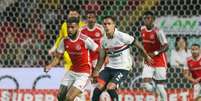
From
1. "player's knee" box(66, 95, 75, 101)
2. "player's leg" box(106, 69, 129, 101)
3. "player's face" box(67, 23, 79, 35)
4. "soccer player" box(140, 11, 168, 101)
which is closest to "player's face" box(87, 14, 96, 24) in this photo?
"soccer player" box(140, 11, 168, 101)

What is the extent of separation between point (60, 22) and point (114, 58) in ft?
9.69

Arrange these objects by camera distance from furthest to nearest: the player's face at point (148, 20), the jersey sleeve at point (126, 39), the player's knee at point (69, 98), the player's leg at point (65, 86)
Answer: the player's face at point (148, 20) < the jersey sleeve at point (126, 39) < the player's leg at point (65, 86) < the player's knee at point (69, 98)

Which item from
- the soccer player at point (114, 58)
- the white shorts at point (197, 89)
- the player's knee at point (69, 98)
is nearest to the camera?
the player's knee at point (69, 98)

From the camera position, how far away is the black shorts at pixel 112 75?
1067cm

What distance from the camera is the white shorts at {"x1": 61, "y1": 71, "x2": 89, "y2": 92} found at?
400 inches

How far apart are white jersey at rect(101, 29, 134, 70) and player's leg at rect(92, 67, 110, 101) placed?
0.11 meters

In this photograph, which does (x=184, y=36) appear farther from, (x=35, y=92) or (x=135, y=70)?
(x=35, y=92)

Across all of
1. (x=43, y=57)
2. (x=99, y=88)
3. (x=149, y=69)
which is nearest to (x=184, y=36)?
(x=149, y=69)

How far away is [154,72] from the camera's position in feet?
40.4

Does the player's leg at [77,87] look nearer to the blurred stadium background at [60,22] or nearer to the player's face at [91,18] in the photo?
the player's face at [91,18]

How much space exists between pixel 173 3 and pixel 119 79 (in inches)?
124

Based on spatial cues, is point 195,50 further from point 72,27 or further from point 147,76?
point 72,27

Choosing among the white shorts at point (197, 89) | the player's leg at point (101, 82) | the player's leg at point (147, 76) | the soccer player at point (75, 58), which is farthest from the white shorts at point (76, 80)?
the white shorts at point (197, 89)

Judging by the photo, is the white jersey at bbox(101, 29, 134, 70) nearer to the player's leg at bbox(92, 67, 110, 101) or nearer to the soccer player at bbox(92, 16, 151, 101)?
the soccer player at bbox(92, 16, 151, 101)
